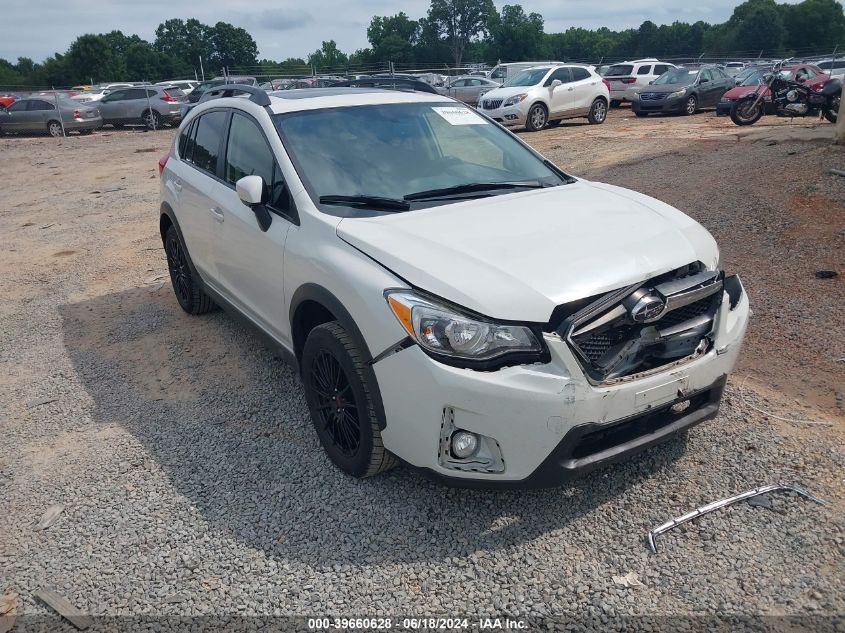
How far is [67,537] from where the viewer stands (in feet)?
10.6

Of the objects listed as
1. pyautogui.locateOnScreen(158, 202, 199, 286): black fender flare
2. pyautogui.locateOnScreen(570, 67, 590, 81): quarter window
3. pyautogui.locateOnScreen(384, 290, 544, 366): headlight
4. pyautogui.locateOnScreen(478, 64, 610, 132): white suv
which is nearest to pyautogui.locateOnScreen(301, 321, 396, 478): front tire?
pyautogui.locateOnScreen(384, 290, 544, 366): headlight

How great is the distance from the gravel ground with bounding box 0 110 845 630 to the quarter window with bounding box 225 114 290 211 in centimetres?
132

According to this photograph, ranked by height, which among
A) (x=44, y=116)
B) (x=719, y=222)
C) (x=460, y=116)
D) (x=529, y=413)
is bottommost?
(x=719, y=222)

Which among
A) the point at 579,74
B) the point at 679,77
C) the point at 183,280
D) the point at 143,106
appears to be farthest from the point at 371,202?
the point at 143,106

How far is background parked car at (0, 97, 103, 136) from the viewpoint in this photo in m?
24.4

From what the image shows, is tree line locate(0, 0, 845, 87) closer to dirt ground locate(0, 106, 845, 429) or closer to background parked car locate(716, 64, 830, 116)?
background parked car locate(716, 64, 830, 116)

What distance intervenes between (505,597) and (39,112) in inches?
1067

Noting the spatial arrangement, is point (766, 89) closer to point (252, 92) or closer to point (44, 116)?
point (252, 92)

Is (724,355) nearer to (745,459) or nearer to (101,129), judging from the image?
(745,459)

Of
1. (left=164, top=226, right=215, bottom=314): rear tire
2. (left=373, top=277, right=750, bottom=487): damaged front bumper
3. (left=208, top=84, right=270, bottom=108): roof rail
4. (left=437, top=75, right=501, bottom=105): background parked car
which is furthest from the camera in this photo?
(left=437, top=75, right=501, bottom=105): background parked car

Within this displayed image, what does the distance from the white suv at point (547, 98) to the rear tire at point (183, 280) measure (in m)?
12.6

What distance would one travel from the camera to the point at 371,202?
3.60 m

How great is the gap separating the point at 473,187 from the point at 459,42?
110174 millimetres

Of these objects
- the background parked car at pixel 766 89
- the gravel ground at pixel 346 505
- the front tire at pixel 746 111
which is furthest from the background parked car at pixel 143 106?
the gravel ground at pixel 346 505
